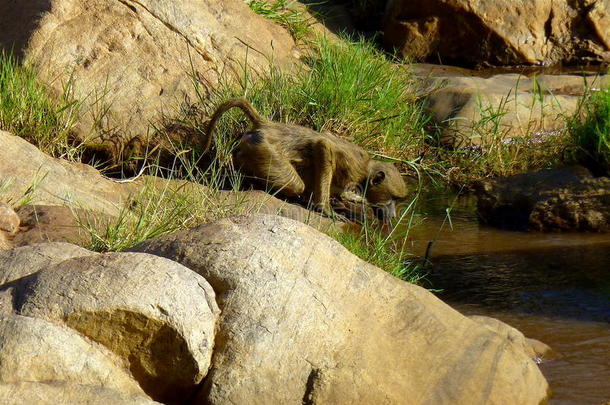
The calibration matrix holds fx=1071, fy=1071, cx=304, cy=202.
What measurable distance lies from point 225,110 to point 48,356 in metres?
4.52

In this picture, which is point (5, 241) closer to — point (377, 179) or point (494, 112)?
point (377, 179)

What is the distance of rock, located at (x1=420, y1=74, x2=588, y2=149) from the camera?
9.83 meters

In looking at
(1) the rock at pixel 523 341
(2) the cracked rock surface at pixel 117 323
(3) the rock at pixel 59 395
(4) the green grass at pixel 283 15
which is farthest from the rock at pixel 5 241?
(4) the green grass at pixel 283 15

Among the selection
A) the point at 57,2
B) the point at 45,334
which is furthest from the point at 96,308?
the point at 57,2

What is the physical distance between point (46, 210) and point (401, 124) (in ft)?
14.8

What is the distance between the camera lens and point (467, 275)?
A: 682cm

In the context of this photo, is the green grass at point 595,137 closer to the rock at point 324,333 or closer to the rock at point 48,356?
the rock at point 324,333

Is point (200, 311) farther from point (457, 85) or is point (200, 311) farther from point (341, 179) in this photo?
point (457, 85)

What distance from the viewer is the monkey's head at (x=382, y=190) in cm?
832

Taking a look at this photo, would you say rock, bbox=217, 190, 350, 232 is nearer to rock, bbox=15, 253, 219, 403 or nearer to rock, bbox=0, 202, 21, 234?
rock, bbox=0, 202, 21, 234

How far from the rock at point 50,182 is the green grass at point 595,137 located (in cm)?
349

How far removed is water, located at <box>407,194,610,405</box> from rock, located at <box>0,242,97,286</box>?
87.2 inches

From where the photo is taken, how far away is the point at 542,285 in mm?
6551

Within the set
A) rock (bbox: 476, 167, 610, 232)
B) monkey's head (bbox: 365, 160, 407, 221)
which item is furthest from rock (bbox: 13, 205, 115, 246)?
rock (bbox: 476, 167, 610, 232)
